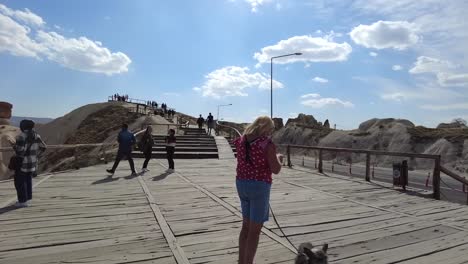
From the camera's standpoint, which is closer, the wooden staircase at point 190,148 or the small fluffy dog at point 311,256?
the small fluffy dog at point 311,256

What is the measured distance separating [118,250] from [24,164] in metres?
3.58

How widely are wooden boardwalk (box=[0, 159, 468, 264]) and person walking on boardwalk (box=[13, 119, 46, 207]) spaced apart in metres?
0.37

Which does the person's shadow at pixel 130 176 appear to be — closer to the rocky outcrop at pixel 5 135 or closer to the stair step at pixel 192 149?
the stair step at pixel 192 149

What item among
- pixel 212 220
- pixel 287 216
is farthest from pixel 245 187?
pixel 287 216

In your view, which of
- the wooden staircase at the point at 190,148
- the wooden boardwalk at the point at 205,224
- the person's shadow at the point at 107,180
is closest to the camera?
the wooden boardwalk at the point at 205,224

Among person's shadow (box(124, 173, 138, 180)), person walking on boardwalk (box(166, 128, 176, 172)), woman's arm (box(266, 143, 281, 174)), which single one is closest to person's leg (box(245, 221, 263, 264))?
woman's arm (box(266, 143, 281, 174))

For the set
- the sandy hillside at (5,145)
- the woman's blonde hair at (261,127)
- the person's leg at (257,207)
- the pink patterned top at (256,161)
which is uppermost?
the woman's blonde hair at (261,127)

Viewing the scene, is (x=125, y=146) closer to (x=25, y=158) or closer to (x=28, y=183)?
(x=28, y=183)

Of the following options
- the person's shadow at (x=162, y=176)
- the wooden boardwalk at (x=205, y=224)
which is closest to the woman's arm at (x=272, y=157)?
the wooden boardwalk at (x=205, y=224)

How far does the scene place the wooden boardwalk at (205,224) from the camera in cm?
534

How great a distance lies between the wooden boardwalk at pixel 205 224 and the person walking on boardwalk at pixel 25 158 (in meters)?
0.37

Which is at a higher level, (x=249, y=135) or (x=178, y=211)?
(x=249, y=135)

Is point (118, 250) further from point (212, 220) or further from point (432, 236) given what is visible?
point (432, 236)

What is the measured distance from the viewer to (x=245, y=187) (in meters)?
4.37
